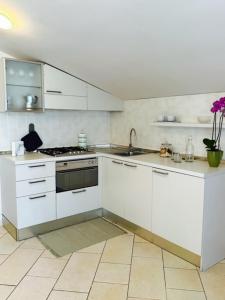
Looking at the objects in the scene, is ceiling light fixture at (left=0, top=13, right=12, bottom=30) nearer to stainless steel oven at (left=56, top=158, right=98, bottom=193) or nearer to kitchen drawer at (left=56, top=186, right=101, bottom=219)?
stainless steel oven at (left=56, top=158, right=98, bottom=193)

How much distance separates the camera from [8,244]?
8.91ft

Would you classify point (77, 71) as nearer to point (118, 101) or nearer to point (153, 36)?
point (118, 101)

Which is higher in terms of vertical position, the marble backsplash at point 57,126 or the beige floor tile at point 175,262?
the marble backsplash at point 57,126

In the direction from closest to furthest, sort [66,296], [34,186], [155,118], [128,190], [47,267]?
→ 1. [66,296]
2. [47,267]
3. [34,186]
4. [128,190]
5. [155,118]

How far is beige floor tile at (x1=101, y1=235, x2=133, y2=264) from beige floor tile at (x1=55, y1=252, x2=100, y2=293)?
111 mm

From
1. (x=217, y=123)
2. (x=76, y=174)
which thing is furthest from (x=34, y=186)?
(x=217, y=123)

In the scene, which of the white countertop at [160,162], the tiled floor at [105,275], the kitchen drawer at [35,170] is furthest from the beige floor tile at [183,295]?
the kitchen drawer at [35,170]

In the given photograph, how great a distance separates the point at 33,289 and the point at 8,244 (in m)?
0.85

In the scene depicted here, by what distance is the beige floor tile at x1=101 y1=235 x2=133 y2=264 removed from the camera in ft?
7.97

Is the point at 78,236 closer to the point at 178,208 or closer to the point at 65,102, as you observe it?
the point at 178,208

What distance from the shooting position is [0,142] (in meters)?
3.13

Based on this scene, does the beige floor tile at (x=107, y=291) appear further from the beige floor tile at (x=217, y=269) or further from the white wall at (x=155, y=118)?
the white wall at (x=155, y=118)

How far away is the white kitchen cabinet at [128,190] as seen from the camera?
8.91 feet

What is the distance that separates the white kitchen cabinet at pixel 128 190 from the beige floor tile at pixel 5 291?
137 cm
